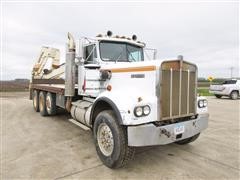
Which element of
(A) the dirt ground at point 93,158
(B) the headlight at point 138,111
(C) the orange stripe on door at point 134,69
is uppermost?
(C) the orange stripe on door at point 134,69

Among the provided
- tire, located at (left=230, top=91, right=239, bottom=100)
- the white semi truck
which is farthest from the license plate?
tire, located at (left=230, top=91, right=239, bottom=100)

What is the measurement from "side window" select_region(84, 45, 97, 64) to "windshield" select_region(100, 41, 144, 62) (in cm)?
19

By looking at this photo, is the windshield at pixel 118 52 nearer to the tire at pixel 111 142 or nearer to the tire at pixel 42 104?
the tire at pixel 111 142

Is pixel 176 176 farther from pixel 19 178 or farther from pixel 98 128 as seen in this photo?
pixel 19 178

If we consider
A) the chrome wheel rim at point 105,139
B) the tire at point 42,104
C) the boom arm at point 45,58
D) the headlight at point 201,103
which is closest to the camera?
the chrome wheel rim at point 105,139

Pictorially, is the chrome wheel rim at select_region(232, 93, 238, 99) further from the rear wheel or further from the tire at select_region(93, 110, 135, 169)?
the tire at select_region(93, 110, 135, 169)

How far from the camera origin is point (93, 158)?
3.93 meters

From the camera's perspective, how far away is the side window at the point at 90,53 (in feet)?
16.6

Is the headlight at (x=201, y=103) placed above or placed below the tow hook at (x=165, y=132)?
above

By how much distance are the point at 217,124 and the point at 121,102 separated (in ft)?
16.3

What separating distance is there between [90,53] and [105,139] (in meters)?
2.39

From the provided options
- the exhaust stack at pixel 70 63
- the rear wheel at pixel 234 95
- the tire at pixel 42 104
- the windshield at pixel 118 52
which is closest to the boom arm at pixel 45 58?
the tire at pixel 42 104

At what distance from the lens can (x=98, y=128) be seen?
3898 millimetres

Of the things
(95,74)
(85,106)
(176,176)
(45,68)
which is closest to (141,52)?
(95,74)
